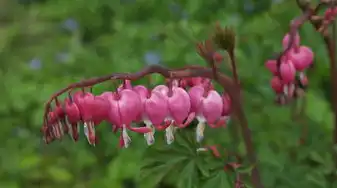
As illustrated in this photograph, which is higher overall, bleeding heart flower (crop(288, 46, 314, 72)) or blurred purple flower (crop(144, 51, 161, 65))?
bleeding heart flower (crop(288, 46, 314, 72))

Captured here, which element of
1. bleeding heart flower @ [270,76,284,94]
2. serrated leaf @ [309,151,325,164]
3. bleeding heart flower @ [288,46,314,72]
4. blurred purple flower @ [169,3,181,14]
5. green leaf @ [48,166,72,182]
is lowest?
green leaf @ [48,166,72,182]

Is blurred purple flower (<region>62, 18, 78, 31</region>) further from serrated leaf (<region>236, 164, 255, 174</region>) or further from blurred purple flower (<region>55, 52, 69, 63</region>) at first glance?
serrated leaf (<region>236, 164, 255, 174</region>)

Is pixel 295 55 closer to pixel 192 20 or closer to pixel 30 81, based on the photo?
pixel 192 20

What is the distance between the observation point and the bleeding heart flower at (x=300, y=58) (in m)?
1.29

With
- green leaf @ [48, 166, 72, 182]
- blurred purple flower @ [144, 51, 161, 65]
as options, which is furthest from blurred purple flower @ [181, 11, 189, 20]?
green leaf @ [48, 166, 72, 182]

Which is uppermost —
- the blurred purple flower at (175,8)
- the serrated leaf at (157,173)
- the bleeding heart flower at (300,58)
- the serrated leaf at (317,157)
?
the blurred purple flower at (175,8)

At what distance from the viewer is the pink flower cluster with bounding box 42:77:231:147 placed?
3.77 ft

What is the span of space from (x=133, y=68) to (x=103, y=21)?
0.86m

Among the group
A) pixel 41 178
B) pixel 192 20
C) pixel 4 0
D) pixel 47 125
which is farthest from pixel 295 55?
pixel 4 0

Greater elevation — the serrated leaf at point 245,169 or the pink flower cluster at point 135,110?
the pink flower cluster at point 135,110

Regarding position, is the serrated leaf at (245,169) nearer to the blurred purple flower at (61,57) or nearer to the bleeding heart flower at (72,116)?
the bleeding heart flower at (72,116)

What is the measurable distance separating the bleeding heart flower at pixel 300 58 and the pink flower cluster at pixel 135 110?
171mm

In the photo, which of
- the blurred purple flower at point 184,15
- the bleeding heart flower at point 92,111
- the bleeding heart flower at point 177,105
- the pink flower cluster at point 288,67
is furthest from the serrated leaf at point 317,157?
the blurred purple flower at point 184,15

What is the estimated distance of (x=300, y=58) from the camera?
4.26 ft
